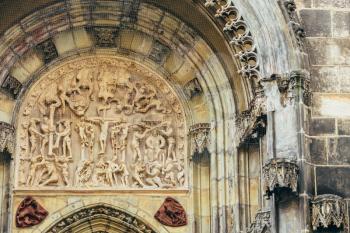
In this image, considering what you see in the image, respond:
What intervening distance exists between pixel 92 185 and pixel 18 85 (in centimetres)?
195

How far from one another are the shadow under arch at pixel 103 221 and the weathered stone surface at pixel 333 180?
284 centimetres

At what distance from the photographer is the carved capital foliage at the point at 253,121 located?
46.3 ft

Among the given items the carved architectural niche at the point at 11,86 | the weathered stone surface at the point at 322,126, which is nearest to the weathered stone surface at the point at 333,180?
the weathered stone surface at the point at 322,126

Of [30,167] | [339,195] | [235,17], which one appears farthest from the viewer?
[30,167]

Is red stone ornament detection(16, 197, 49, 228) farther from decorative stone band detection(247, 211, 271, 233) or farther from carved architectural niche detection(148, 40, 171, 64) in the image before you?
decorative stone band detection(247, 211, 271, 233)

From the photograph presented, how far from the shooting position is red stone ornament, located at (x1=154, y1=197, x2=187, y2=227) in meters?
15.4

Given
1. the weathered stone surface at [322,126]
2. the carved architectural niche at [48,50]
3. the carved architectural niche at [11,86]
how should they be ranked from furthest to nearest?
the carved architectural niche at [48,50] < the carved architectural niche at [11,86] < the weathered stone surface at [322,126]

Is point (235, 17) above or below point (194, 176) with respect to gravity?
above

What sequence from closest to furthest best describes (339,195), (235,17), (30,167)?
Result: (339,195) → (235,17) → (30,167)

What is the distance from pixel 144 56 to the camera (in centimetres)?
1623

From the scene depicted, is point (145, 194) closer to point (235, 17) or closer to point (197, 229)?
point (197, 229)

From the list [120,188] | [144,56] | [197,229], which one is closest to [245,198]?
[197,229]

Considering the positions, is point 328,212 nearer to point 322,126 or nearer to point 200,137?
point 322,126

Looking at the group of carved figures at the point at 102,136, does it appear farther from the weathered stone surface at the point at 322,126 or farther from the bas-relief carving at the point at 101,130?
the weathered stone surface at the point at 322,126
